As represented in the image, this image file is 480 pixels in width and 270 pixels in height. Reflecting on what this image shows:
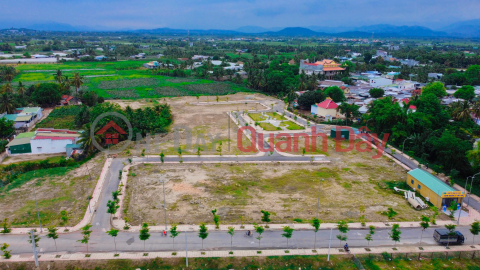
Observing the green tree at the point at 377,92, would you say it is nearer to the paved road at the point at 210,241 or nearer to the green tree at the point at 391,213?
the green tree at the point at 391,213

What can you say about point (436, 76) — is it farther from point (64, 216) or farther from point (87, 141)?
point (64, 216)

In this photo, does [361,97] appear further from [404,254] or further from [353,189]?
[404,254]

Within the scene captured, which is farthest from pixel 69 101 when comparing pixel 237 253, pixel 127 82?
pixel 237 253

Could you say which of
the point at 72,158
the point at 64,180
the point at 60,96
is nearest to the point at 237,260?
the point at 64,180

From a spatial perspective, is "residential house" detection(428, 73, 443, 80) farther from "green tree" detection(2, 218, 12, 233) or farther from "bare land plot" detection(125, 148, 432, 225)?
"green tree" detection(2, 218, 12, 233)

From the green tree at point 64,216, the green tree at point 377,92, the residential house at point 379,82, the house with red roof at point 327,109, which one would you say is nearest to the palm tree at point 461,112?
the house with red roof at point 327,109

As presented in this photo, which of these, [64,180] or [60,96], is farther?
[60,96]

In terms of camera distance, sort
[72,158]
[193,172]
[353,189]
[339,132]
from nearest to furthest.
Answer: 1. [353,189]
2. [193,172]
3. [72,158]
4. [339,132]
